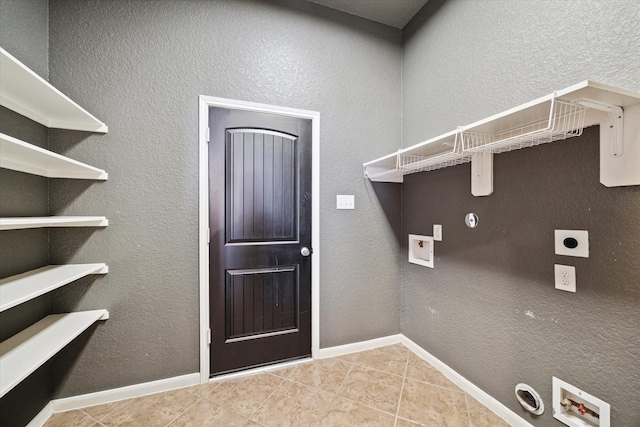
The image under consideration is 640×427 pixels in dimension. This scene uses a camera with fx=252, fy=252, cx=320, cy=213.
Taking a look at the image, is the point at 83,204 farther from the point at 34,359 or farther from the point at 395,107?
the point at 395,107

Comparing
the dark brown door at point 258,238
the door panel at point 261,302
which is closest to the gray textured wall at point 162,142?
the dark brown door at point 258,238

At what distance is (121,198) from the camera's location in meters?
1.65

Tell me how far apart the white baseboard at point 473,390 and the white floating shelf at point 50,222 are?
2515 mm

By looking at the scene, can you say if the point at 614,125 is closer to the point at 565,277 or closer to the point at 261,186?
the point at 565,277

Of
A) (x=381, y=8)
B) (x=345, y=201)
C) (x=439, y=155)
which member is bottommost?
(x=345, y=201)

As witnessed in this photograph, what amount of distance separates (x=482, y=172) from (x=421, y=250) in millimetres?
849

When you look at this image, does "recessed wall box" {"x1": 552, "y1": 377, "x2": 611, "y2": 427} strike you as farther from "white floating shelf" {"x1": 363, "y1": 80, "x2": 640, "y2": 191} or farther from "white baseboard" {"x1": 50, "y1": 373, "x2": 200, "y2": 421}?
"white baseboard" {"x1": 50, "y1": 373, "x2": 200, "y2": 421}

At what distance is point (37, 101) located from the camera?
1273mm

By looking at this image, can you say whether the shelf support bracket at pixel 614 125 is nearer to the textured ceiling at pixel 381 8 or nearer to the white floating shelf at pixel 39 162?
the textured ceiling at pixel 381 8

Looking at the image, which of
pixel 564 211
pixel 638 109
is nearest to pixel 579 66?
pixel 638 109

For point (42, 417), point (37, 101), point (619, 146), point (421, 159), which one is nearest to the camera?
point (619, 146)

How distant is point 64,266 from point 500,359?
8.83 ft

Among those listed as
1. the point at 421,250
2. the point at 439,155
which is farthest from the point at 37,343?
the point at 421,250

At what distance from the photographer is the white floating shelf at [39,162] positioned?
3.23ft
